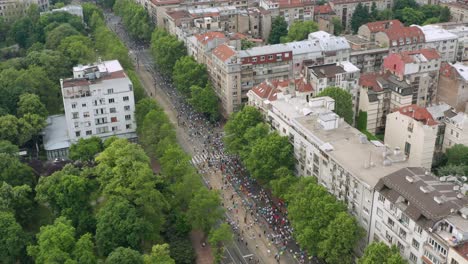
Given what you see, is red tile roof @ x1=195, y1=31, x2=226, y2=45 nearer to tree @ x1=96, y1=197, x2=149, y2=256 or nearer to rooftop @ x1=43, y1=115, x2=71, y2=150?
rooftop @ x1=43, y1=115, x2=71, y2=150

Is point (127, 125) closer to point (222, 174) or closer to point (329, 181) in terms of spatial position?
point (222, 174)

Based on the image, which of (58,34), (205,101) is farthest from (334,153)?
(58,34)

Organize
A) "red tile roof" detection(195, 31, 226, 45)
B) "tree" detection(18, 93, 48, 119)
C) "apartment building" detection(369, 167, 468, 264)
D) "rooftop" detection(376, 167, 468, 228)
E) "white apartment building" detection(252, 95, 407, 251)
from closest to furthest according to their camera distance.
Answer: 1. "apartment building" detection(369, 167, 468, 264)
2. "rooftop" detection(376, 167, 468, 228)
3. "white apartment building" detection(252, 95, 407, 251)
4. "tree" detection(18, 93, 48, 119)
5. "red tile roof" detection(195, 31, 226, 45)

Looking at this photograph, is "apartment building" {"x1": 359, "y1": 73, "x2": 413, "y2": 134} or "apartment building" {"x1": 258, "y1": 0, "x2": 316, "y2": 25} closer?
"apartment building" {"x1": 359, "y1": 73, "x2": 413, "y2": 134}

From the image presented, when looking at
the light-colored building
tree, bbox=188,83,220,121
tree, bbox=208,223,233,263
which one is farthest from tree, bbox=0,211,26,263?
the light-colored building

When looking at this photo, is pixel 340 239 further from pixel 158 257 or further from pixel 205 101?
pixel 205 101

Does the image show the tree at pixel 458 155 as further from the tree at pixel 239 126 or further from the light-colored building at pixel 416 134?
the tree at pixel 239 126

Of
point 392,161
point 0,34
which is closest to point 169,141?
point 392,161
